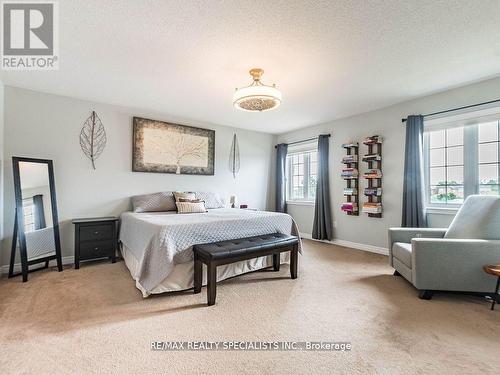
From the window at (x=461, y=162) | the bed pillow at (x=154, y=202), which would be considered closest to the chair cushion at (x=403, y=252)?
the window at (x=461, y=162)

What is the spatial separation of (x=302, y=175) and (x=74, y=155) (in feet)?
13.7

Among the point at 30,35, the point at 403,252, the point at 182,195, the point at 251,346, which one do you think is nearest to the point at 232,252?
the point at 251,346

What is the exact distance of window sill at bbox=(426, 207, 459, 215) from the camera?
320 cm

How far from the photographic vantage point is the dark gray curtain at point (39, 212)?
304 cm

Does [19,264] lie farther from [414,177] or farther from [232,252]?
[414,177]

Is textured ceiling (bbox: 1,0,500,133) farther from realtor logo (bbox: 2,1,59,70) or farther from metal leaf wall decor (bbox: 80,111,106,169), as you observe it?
metal leaf wall decor (bbox: 80,111,106,169)

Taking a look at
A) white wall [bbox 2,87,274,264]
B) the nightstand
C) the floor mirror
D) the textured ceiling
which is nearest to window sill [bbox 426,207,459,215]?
the textured ceiling

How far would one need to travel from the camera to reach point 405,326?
1.86 meters

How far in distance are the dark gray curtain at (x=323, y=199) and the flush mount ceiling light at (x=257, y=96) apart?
93.2 inches

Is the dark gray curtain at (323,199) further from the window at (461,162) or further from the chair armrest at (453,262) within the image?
the chair armrest at (453,262)

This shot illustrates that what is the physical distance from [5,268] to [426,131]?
580 centimetres

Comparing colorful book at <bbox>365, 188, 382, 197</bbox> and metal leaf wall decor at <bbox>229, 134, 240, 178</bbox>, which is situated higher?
metal leaf wall decor at <bbox>229, 134, 240, 178</bbox>

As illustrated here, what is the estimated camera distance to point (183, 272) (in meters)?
2.48

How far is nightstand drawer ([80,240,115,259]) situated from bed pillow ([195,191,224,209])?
1514 millimetres
